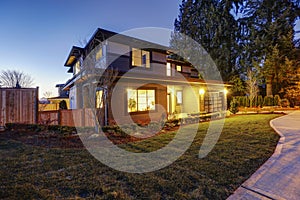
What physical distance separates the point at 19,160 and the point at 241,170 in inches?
197

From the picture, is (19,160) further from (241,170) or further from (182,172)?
(241,170)

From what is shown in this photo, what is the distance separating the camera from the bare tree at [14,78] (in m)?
23.6

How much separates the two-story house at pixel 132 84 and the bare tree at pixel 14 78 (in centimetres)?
1332

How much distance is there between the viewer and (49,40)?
1391 cm

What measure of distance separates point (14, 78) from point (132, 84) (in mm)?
23635

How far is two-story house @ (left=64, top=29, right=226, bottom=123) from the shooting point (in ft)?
25.2

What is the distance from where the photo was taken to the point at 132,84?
34.3 ft

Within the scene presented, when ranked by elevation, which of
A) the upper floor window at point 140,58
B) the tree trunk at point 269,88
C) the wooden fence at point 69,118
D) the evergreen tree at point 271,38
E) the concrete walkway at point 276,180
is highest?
the evergreen tree at point 271,38

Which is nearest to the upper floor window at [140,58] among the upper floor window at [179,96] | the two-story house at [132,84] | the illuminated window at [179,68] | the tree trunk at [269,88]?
the two-story house at [132,84]

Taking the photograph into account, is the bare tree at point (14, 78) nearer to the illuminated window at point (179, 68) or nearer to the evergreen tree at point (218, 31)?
the illuminated window at point (179, 68)

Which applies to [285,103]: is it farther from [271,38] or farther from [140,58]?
[140,58]

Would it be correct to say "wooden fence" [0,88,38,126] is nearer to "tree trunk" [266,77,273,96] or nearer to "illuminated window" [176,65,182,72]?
"illuminated window" [176,65,182,72]

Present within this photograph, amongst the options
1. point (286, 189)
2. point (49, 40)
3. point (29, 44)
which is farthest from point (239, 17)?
point (286, 189)

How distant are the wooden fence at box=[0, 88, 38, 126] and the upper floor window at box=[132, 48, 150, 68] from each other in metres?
6.57
